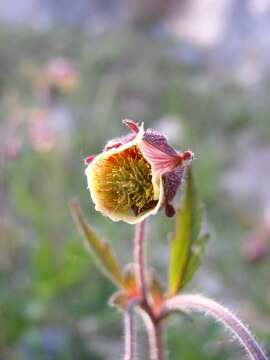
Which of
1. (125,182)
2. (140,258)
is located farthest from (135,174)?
(140,258)

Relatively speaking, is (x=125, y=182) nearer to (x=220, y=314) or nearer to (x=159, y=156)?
(x=159, y=156)

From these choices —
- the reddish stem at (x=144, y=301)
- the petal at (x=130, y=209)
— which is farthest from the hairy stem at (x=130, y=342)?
the petal at (x=130, y=209)

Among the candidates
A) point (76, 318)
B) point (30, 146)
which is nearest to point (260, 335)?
point (76, 318)

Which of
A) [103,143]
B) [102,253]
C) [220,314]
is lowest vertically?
[220,314]

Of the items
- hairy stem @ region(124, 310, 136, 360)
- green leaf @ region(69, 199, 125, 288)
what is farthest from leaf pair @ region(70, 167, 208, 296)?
hairy stem @ region(124, 310, 136, 360)

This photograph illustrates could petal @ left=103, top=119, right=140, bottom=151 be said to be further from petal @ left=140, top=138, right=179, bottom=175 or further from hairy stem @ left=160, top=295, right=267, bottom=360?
hairy stem @ left=160, top=295, right=267, bottom=360

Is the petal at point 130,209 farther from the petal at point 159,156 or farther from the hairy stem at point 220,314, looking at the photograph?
the hairy stem at point 220,314
